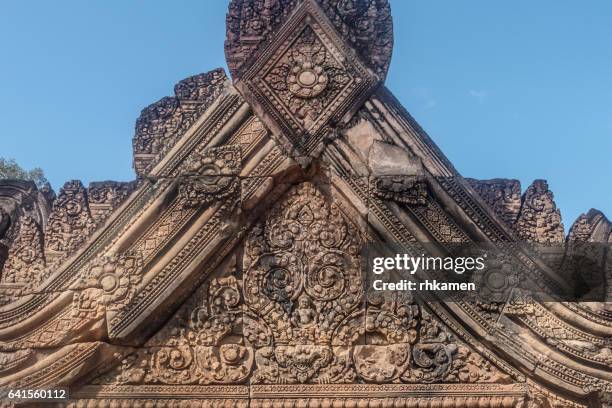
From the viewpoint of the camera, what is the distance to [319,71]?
226 inches

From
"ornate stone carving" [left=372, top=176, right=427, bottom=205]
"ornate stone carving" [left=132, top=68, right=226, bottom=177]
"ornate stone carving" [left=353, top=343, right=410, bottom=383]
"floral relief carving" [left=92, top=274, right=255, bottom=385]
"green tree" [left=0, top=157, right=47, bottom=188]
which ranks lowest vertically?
"ornate stone carving" [left=353, top=343, right=410, bottom=383]

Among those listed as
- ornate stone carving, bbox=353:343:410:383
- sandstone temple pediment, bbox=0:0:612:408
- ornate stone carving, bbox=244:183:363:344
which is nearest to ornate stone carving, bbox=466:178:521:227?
sandstone temple pediment, bbox=0:0:612:408

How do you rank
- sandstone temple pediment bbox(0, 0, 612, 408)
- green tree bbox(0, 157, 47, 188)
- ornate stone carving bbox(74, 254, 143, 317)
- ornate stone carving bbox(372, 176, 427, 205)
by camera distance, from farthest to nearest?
1. green tree bbox(0, 157, 47, 188)
2. ornate stone carving bbox(372, 176, 427, 205)
3. ornate stone carving bbox(74, 254, 143, 317)
4. sandstone temple pediment bbox(0, 0, 612, 408)

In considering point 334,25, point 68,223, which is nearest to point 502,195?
point 334,25

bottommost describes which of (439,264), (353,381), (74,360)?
(353,381)

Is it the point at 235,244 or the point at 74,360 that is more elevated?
the point at 235,244

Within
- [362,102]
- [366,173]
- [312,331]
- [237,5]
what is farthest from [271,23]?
[312,331]

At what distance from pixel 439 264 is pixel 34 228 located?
307 cm

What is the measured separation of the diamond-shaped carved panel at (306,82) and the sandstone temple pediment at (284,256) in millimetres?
12

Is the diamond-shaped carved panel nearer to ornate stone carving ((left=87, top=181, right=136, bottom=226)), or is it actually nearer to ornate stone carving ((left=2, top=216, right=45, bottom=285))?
ornate stone carving ((left=87, top=181, right=136, bottom=226))

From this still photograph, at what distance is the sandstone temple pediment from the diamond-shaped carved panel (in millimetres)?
12

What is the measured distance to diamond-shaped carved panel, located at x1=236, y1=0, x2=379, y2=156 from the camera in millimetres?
5602

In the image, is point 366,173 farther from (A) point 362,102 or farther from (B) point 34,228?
(B) point 34,228

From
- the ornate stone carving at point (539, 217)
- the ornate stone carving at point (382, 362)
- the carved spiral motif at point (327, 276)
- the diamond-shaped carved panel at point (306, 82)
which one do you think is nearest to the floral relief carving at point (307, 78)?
the diamond-shaped carved panel at point (306, 82)
